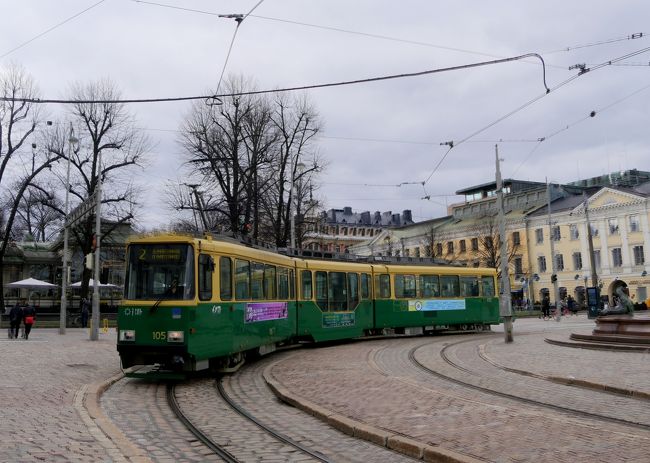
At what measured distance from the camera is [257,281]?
1503cm

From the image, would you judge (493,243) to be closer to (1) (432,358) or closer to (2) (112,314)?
(2) (112,314)

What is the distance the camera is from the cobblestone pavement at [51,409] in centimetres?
641

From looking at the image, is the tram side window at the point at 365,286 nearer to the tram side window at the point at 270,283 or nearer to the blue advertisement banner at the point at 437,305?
the blue advertisement banner at the point at 437,305

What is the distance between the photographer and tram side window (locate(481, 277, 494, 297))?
90.3 feet

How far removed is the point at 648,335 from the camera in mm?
16250

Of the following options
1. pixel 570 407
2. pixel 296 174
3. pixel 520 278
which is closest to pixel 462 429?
pixel 570 407

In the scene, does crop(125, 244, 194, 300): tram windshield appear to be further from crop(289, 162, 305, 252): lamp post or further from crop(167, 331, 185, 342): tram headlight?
crop(289, 162, 305, 252): lamp post

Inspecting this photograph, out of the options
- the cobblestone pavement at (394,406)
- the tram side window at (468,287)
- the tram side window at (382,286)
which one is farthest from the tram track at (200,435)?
the tram side window at (468,287)

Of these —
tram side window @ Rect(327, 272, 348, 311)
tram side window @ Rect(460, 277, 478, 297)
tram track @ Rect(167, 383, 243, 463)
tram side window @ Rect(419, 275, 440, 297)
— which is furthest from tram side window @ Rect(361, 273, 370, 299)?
tram track @ Rect(167, 383, 243, 463)

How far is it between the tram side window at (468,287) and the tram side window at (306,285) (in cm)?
932

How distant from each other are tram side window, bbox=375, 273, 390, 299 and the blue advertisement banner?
148 centimetres

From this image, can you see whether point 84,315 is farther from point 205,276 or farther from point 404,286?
point 205,276

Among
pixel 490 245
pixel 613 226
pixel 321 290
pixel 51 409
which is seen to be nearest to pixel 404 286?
pixel 321 290

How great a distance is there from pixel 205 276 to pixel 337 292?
961 cm
